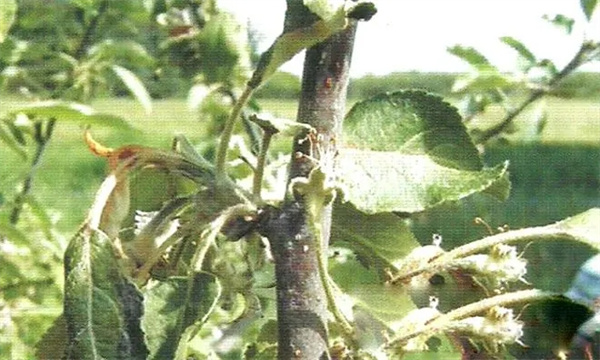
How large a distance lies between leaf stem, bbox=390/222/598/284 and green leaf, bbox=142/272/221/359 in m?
0.10

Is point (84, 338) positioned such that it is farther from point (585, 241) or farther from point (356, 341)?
point (585, 241)

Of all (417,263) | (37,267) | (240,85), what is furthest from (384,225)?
(37,267)

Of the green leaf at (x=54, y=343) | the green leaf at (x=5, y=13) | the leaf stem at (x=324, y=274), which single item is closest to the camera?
the leaf stem at (x=324, y=274)

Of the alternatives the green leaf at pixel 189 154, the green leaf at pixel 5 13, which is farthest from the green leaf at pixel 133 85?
the green leaf at pixel 189 154

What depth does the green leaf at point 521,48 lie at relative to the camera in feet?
4.53

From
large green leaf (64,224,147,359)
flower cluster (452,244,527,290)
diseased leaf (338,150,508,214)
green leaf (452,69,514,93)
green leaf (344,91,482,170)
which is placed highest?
Result: green leaf (344,91,482,170)

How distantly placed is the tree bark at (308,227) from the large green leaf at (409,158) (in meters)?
0.02

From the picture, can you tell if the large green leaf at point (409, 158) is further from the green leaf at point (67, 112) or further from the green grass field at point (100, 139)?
the green grass field at point (100, 139)

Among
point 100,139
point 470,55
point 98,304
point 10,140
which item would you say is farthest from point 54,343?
point 100,139

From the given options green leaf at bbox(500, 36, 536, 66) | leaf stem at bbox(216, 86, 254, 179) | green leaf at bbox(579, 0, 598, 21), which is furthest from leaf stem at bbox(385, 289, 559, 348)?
green leaf at bbox(500, 36, 536, 66)

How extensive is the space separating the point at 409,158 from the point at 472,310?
9cm

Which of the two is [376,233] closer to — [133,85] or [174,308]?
[174,308]

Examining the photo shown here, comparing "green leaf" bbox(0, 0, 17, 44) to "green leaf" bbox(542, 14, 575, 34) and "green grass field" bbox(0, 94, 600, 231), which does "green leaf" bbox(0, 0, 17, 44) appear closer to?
"green grass field" bbox(0, 94, 600, 231)

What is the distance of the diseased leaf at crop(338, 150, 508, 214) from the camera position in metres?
0.55
